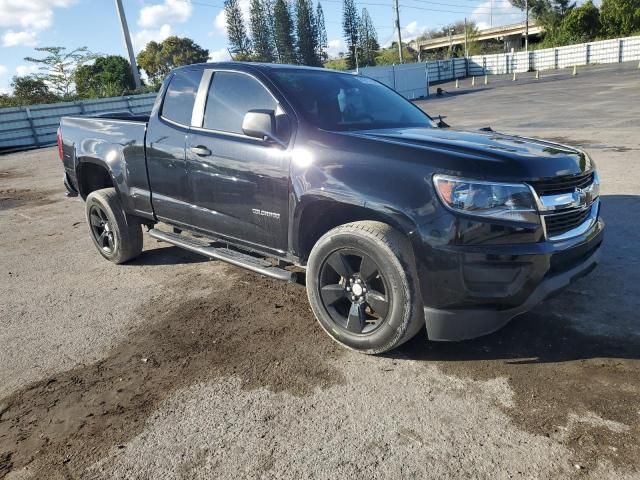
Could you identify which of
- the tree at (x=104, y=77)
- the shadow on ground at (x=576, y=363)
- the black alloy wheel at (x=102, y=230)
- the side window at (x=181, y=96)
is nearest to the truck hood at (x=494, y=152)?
the shadow on ground at (x=576, y=363)

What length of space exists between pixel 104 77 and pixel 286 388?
4478cm

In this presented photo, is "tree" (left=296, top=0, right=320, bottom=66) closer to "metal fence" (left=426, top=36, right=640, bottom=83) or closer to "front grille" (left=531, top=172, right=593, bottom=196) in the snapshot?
"metal fence" (left=426, top=36, right=640, bottom=83)

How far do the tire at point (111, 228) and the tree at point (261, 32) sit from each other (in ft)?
254

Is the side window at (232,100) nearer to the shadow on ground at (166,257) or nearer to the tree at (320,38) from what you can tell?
the shadow on ground at (166,257)

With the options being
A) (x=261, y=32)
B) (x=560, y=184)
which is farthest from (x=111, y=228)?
(x=261, y=32)

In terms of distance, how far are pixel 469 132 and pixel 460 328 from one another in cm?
159

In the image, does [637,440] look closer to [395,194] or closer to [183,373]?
[395,194]

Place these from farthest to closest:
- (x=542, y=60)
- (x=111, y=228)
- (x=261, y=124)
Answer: (x=542, y=60) < (x=111, y=228) < (x=261, y=124)

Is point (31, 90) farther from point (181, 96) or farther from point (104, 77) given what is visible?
point (181, 96)

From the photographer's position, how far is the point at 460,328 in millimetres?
2805

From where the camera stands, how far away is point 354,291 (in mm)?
3162

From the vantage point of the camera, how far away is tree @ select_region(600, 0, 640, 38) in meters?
58.5

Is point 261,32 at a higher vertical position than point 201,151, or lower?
higher

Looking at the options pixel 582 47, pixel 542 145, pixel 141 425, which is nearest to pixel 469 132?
pixel 542 145
